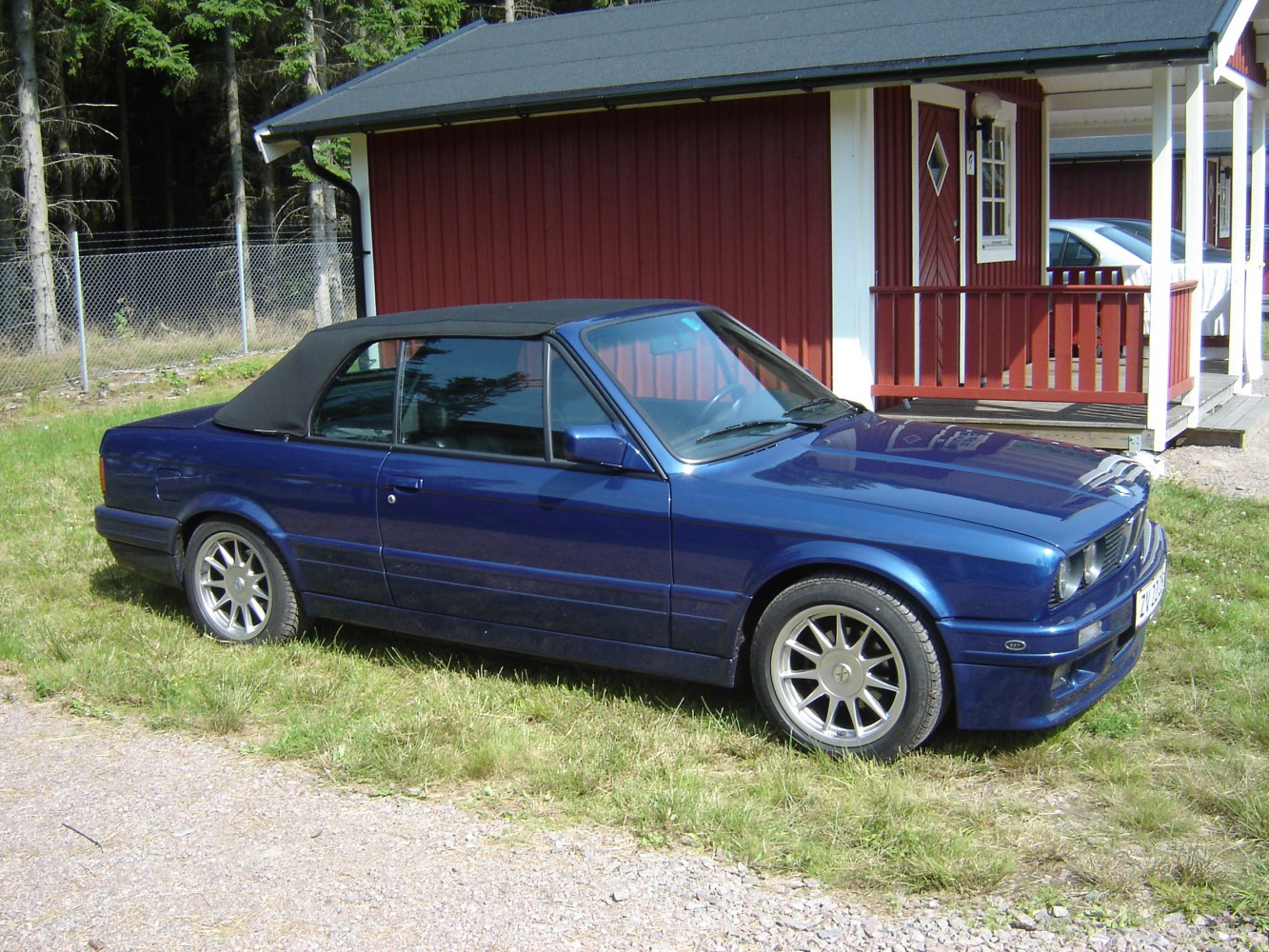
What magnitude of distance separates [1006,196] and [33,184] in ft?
48.6

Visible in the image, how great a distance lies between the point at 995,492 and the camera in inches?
176

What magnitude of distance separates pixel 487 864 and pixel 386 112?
8778 millimetres

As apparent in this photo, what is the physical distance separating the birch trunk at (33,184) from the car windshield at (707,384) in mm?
16003

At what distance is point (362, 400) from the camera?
559cm

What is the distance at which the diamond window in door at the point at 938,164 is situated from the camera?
11.0m

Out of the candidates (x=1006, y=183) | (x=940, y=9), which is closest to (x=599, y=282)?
(x=940, y=9)

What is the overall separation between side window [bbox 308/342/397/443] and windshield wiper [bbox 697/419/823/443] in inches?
54.5

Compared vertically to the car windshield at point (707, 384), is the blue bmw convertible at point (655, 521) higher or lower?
lower

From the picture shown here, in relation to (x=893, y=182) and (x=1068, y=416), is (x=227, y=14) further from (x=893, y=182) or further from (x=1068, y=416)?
(x=1068, y=416)

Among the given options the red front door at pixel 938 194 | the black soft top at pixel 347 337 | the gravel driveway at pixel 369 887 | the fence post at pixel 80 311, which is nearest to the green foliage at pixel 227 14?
the fence post at pixel 80 311

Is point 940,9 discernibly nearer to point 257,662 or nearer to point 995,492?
point 995,492

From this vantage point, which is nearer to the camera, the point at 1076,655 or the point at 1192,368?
the point at 1076,655

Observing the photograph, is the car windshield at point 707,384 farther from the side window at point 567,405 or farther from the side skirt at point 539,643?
the side skirt at point 539,643

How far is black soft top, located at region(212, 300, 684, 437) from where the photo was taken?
17.5 feet
